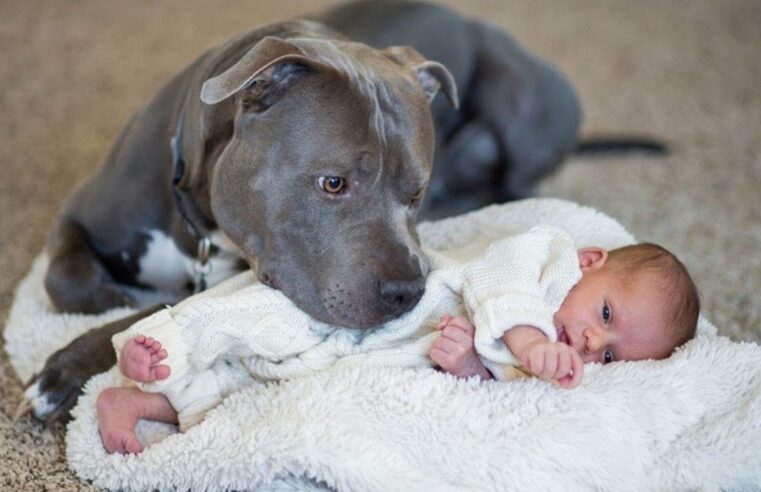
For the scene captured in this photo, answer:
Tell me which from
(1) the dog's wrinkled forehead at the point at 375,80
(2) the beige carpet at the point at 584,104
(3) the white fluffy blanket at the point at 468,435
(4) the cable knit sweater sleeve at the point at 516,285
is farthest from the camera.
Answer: (2) the beige carpet at the point at 584,104

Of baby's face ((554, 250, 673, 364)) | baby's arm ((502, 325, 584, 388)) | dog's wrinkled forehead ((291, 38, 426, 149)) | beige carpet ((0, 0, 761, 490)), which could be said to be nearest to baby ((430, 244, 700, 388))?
baby's face ((554, 250, 673, 364))

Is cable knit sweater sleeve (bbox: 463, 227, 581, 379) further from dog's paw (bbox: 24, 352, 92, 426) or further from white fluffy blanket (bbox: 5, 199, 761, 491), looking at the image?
dog's paw (bbox: 24, 352, 92, 426)

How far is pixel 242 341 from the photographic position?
1565 millimetres

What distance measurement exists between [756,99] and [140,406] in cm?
299

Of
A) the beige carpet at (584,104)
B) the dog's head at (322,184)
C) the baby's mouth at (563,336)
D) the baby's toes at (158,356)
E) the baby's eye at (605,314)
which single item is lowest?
the beige carpet at (584,104)

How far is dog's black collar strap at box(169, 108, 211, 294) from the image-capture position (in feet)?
6.33

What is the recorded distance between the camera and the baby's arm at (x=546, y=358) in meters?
1.41

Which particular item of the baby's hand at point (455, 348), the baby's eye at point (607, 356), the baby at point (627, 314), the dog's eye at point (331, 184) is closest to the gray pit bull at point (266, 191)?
the dog's eye at point (331, 184)

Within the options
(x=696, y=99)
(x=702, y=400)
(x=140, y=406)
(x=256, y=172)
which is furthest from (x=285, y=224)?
(x=696, y=99)

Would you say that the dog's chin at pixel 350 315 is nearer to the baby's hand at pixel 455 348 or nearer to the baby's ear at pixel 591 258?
the baby's hand at pixel 455 348

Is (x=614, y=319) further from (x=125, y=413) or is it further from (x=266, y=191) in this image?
(x=125, y=413)

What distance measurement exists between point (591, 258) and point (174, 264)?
0.92 meters

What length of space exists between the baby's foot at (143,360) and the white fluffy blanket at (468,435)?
10 cm

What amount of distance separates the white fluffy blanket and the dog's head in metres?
0.19
